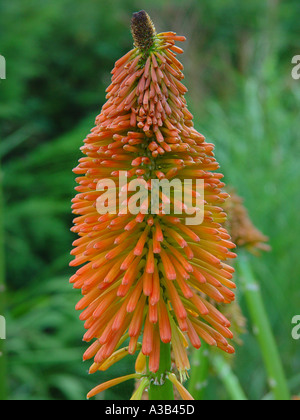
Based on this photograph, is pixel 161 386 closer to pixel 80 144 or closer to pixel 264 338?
pixel 264 338

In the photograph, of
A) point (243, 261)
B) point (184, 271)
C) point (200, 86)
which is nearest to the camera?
point (184, 271)

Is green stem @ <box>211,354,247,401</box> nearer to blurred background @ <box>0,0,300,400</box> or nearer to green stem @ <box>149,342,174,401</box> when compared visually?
green stem @ <box>149,342,174,401</box>

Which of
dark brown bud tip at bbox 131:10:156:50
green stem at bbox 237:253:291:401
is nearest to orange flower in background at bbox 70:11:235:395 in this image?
dark brown bud tip at bbox 131:10:156:50

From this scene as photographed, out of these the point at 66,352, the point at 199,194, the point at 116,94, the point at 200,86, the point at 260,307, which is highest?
the point at 200,86

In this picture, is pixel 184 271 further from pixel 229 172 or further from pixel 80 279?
pixel 229 172

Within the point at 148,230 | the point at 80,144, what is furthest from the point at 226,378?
the point at 80,144

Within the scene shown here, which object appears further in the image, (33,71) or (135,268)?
(33,71)

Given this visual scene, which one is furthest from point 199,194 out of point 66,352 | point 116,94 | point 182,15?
point 182,15
